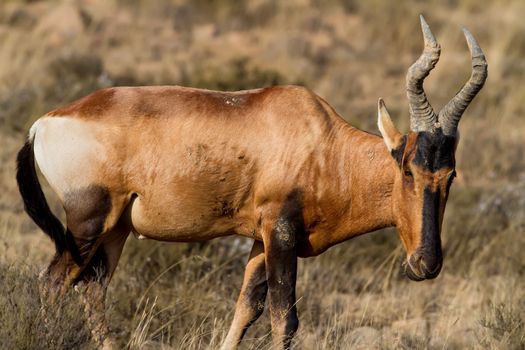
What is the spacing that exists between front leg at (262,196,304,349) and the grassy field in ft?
1.16

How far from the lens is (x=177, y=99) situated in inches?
298

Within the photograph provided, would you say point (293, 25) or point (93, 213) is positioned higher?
point (93, 213)

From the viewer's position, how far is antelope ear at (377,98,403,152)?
709 cm

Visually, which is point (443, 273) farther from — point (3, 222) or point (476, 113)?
point (476, 113)

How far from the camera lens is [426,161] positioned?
22.1 feet

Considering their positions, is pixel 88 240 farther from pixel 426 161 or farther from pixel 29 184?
pixel 426 161

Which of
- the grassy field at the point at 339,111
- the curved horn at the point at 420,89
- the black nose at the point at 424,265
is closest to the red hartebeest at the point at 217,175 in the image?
the curved horn at the point at 420,89

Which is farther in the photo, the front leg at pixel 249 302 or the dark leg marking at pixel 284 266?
the front leg at pixel 249 302

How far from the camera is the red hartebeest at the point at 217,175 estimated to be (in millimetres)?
7281

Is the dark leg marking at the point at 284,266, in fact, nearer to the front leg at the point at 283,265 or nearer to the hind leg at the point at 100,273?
the front leg at the point at 283,265

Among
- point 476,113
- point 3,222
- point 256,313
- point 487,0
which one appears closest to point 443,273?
point 256,313

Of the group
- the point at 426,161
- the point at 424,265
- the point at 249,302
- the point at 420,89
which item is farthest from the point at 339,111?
the point at 424,265

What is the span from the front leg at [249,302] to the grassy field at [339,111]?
0.71 feet

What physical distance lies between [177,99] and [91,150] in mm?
755
